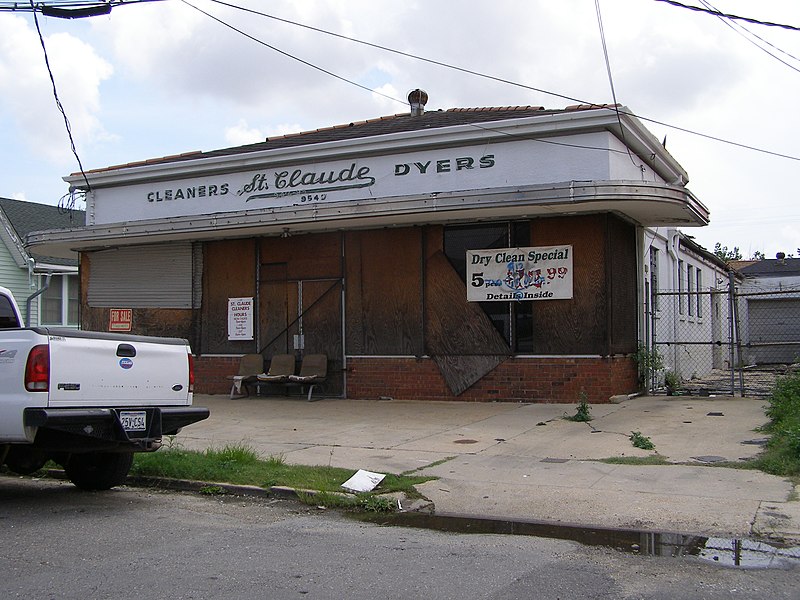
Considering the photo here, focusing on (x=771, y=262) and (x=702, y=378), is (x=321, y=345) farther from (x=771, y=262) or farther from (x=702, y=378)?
(x=771, y=262)

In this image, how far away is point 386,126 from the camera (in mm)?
18672

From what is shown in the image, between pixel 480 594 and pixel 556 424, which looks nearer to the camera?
pixel 480 594

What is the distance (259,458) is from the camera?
992 cm

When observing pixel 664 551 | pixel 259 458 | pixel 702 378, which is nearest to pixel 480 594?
pixel 664 551

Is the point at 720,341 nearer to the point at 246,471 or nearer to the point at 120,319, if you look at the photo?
the point at 120,319

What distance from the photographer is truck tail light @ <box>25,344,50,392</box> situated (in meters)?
7.05

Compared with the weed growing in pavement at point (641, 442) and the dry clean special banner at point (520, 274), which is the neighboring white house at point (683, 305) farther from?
the weed growing in pavement at point (641, 442)

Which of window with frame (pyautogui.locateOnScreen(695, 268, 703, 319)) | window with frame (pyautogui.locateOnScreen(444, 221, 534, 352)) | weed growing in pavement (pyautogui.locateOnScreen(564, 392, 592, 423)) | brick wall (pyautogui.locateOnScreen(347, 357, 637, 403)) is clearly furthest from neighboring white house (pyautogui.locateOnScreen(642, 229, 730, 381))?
weed growing in pavement (pyautogui.locateOnScreen(564, 392, 592, 423))

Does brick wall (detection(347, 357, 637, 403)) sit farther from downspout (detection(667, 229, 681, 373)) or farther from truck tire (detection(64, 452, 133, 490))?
truck tire (detection(64, 452, 133, 490))

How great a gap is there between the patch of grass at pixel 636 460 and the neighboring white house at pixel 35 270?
732 inches

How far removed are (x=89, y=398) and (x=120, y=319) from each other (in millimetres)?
12762

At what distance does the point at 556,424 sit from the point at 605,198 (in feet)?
12.3

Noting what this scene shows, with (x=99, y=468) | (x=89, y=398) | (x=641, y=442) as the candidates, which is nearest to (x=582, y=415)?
(x=641, y=442)

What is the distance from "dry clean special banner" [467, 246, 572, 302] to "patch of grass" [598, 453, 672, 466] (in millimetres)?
5602
